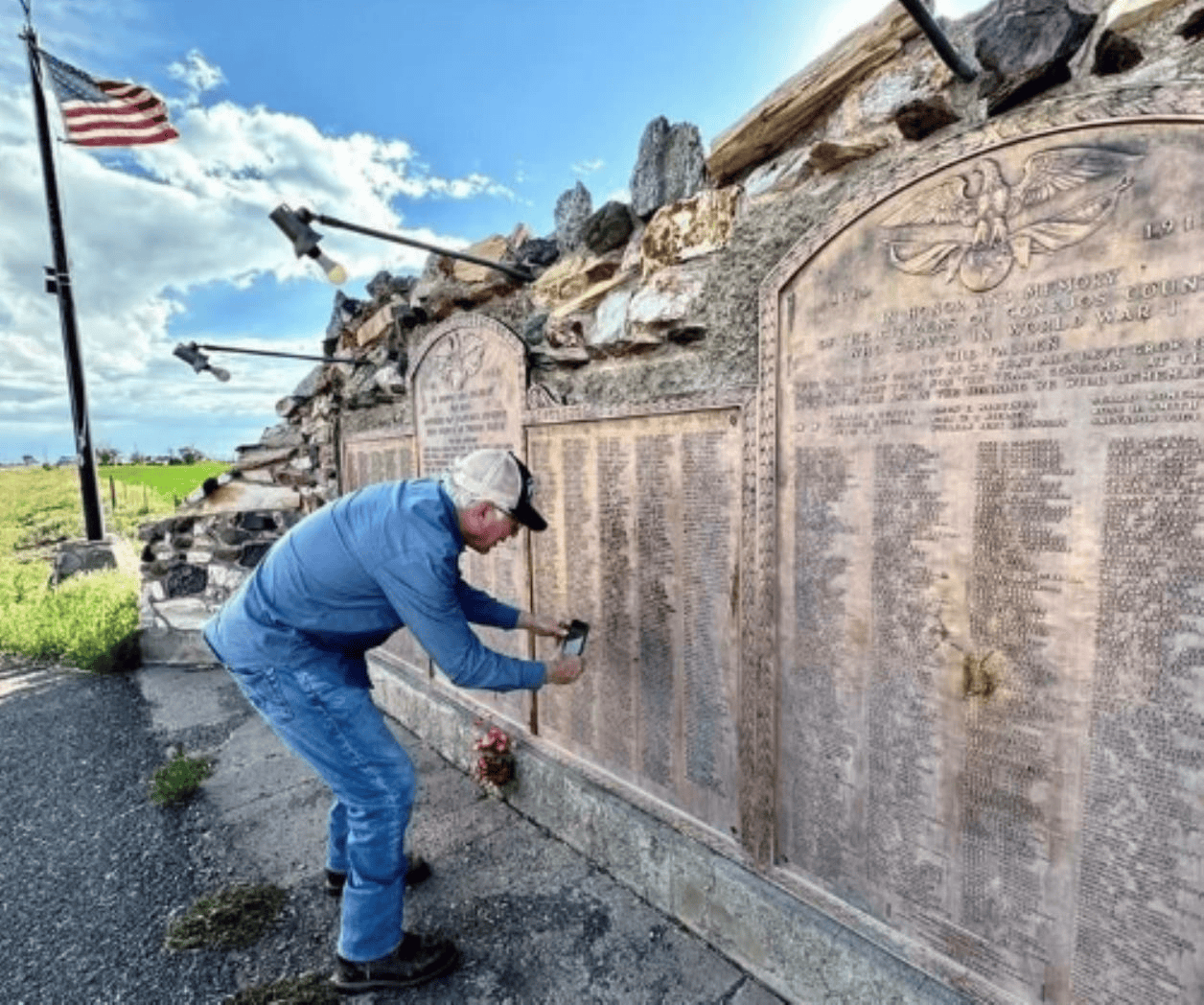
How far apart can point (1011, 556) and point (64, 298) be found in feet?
32.9

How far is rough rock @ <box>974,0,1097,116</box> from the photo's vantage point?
148cm

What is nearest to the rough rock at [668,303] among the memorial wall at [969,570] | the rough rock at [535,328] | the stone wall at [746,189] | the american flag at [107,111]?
the stone wall at [746,189]

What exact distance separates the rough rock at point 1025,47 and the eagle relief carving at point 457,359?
236cm

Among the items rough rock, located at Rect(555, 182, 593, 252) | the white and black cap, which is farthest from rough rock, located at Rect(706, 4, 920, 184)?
the white and black cap

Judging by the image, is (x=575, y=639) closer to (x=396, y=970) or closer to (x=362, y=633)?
(x=362, y=633)

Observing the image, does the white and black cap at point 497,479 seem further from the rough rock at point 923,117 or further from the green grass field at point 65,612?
the green grass field at point 65,612

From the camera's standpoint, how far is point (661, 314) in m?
2.44

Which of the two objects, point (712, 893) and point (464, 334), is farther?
point (464, 334)

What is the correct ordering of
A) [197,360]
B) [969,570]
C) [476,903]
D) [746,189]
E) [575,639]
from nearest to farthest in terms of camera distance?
[969,570]
[746,189]
[575,639]
[476,903]
[197,360]

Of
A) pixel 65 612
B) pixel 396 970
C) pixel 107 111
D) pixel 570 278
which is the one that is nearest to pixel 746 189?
pixel 570 278

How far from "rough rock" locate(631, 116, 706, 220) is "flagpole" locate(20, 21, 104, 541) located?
27.5 feet

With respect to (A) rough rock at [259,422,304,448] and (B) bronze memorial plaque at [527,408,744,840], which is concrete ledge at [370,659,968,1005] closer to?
(B) bronze memorial plaque at [527,408,744,840]

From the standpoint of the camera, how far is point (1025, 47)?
5.05 ft

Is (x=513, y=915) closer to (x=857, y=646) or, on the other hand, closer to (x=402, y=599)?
(x=402, y=599)
